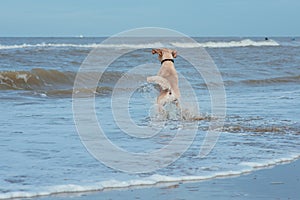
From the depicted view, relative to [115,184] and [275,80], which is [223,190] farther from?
[275,80]

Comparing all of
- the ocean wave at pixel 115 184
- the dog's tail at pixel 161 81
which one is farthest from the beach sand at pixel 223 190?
the dog's tail at pixel 161 81

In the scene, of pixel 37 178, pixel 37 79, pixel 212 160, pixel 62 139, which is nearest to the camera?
pixel 37 178

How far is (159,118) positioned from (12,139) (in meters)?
2.84

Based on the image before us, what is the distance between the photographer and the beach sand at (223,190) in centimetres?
465

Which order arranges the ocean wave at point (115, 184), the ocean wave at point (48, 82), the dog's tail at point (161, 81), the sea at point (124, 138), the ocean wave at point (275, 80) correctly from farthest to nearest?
1. the ocean wave at point (275, 80)
2. the ocean wave at point (48, 82)
3. the dog's tail at point (161, 81)
4. the sea at point (124, 138)
5. the ocean wave at point (115, 184)

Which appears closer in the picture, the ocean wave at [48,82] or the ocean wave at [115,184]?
the ocean wave at [115,184]

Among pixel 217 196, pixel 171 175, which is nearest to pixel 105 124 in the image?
pixel 171 175

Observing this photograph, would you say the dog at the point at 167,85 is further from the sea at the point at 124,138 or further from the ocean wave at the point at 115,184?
the ocean wave at the point at 115,184

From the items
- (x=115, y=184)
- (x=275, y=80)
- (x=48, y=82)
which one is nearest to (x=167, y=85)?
(x=115, y=184)

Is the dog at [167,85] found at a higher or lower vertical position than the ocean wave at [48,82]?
lower

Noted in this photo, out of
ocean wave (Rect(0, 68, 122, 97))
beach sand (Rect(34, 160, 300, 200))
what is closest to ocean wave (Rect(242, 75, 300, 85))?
ocean wave (Rect(0, 68, 122, 97))

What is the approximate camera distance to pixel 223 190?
4898 mm

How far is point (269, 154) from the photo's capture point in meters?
6.46

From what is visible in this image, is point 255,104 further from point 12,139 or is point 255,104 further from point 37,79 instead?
point 37,79
